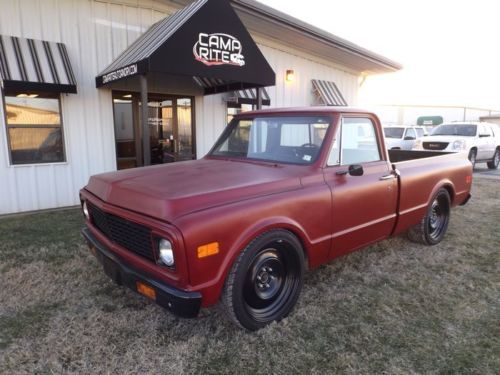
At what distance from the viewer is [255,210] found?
8.94ft

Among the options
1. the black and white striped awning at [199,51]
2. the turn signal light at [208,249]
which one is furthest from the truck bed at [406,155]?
the turn signal light at [208,249]

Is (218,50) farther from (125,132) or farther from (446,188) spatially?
(446,188)

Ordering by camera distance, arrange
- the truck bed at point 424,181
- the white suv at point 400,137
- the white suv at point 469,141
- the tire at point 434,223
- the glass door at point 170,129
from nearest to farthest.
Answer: the truck bed at point 424,181, the tire at point 434,223, the glass door at point 170,129, the white suv at point 469,141, the white suv at point 400,137

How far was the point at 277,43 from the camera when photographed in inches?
419

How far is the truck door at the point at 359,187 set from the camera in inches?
135

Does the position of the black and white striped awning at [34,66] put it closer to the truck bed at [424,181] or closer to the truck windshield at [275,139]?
the truck windshield at [275,139]

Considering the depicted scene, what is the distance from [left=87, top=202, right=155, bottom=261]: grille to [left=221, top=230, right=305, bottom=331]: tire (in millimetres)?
665

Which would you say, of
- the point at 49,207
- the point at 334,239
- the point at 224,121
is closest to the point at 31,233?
the point at 49,207

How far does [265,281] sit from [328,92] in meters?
10.3

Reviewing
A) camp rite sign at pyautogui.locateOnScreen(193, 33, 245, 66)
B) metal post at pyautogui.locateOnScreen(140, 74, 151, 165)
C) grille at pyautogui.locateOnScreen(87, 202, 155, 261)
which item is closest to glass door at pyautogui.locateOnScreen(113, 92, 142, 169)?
metal post at pyautogui.locateOnScreen(140, 74, 151, 165)

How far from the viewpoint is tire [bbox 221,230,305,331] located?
8.82ft

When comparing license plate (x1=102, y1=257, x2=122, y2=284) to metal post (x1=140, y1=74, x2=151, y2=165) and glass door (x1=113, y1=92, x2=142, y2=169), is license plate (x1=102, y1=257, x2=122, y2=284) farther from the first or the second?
glass door (x1=113, y1=92, x2=142, y2=169)

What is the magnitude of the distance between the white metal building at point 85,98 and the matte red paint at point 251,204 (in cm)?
321

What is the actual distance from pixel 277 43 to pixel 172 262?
31.5 ft
